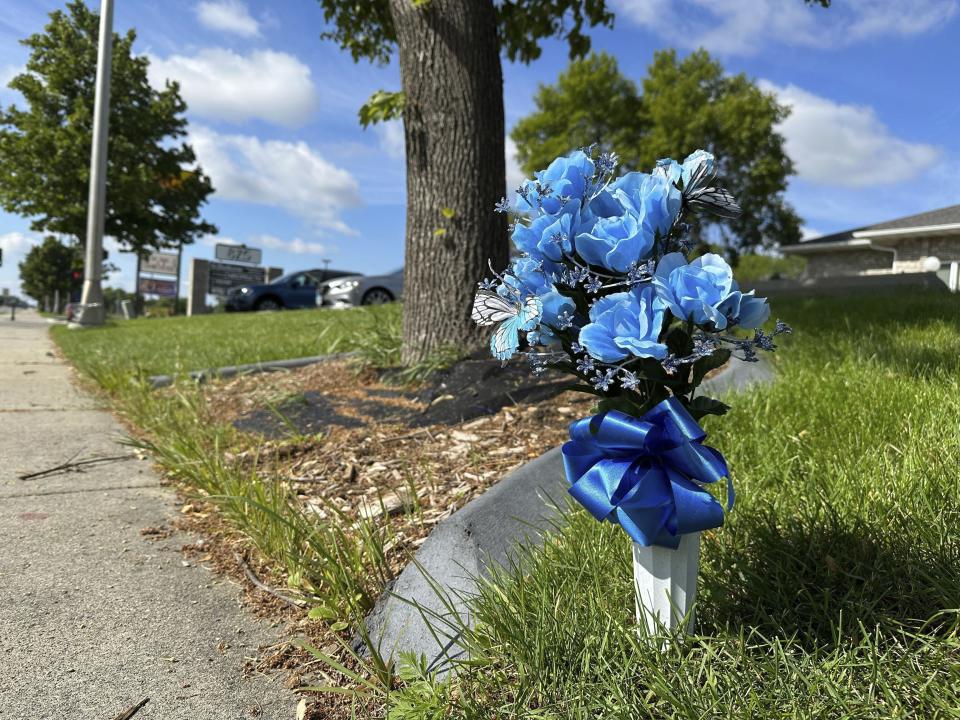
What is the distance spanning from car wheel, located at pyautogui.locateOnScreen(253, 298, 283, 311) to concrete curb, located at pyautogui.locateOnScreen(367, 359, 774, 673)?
71.7 feet

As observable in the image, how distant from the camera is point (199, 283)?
29.5 metres

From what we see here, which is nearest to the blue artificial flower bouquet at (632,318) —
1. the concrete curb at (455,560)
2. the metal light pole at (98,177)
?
the concrete curb at (455,560)

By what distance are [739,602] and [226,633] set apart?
5.08ft

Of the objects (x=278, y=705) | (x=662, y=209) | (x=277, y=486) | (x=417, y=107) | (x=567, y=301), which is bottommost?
(x=278, y=705)

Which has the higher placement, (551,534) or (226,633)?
(551,534)

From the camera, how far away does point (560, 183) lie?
4.92 feet

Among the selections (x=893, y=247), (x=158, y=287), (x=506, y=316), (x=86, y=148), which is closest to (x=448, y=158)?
(x=506, y=316)

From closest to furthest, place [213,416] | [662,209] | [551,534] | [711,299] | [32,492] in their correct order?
[711,299]
[662,209]
[551,534]
[32,492]
[213,416]

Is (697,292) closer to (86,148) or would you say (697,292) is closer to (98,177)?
(98,177)

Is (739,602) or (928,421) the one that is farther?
(928,421)

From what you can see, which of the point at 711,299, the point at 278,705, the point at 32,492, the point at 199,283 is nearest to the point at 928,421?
the point at 711,299

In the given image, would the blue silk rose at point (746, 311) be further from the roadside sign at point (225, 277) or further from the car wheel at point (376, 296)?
the roadside sign at point (225, 277)

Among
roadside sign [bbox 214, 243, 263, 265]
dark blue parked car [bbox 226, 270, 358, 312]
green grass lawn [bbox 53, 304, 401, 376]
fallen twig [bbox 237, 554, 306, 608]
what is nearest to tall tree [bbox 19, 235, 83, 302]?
roadside sign [bbox 214, 243, 263, 265]

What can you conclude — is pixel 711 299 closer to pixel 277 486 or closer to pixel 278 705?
pixel 278 705
